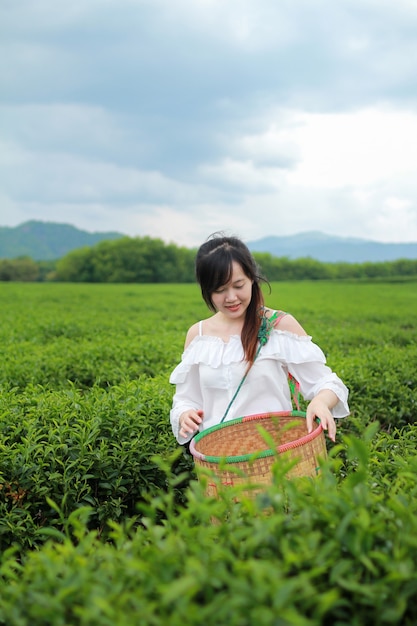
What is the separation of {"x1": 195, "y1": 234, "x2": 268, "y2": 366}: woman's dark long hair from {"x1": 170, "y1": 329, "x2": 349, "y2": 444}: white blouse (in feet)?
0.28

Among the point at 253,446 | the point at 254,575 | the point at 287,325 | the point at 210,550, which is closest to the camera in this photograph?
the point at 254,575

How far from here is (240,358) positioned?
3086 millimetres

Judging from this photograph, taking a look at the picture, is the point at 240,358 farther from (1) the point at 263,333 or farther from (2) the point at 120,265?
(2) the point at 120,265

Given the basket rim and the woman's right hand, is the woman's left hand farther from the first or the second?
the woman's right hand

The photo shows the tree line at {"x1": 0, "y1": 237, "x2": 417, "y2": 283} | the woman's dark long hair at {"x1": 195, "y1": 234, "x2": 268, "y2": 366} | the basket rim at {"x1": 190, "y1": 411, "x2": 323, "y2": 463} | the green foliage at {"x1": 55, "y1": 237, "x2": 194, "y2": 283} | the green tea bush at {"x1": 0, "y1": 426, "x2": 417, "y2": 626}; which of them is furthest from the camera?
the tree line at {"x1": 0, "y1": 237, "x2": 417, "y2": 283}

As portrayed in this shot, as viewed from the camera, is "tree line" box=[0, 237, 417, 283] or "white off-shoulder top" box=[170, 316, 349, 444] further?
"tree line" box=[0, 237, 417, 283]

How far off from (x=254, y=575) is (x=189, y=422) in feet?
5.56

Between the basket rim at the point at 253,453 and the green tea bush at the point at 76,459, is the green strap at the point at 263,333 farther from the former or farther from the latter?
the green tea bush at the point at 76,459

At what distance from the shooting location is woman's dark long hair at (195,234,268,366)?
9.50 feet

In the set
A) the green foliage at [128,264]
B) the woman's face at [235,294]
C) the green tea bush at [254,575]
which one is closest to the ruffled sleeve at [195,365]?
the woman's face at [235,294]

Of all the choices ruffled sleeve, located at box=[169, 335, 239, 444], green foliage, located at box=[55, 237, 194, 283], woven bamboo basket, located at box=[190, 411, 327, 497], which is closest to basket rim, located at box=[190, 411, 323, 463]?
woven bamboo basket, located at box=[190, 411, 327, 497]

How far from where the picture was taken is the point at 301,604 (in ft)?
4.29

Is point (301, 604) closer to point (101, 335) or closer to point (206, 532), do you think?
point (206, 532)

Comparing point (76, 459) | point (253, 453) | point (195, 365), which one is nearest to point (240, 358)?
point (195, 365)
